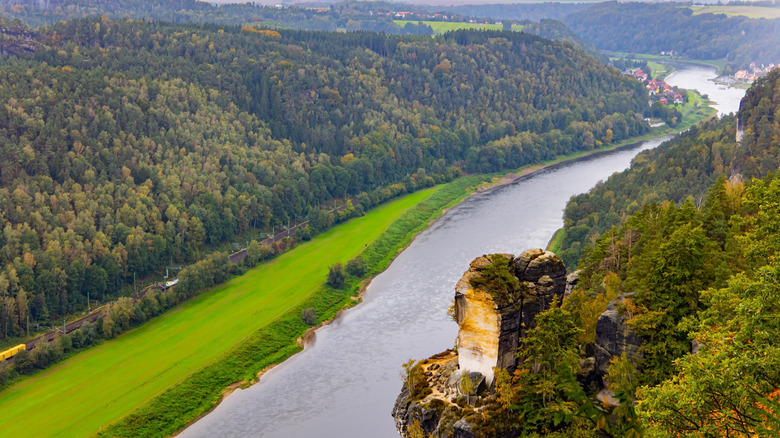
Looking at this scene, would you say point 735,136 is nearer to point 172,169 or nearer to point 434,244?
point 434,244

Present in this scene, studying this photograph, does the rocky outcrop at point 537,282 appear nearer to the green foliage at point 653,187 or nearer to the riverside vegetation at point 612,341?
the riverside vegetation at point 612,341

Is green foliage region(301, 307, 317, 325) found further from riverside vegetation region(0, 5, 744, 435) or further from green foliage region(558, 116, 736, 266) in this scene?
green foliage region(558, 116, 736, 266)

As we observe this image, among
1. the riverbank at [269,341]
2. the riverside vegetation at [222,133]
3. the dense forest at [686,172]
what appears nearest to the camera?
the riverbank at [269,341]

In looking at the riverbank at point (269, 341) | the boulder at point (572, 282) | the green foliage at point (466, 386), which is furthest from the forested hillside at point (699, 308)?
the riverbank at point (269, 341)

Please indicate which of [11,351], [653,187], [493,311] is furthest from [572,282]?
[11,351]

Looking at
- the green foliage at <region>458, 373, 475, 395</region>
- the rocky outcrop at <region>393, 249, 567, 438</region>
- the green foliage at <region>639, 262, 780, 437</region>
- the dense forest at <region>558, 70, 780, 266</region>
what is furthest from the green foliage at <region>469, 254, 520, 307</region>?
the dense forest at <region>558, 70, 780, 266</region>

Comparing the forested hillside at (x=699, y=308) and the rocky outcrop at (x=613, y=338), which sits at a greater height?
the forested hillside at (x=699, y=308)
